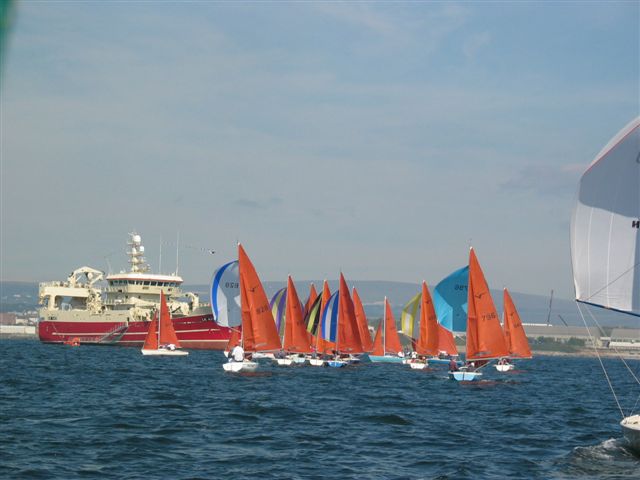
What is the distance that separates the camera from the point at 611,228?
19.8 meters

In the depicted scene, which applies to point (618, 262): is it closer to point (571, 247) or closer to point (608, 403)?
point (571, 247)

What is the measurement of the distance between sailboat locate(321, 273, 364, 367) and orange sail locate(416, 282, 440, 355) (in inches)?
206

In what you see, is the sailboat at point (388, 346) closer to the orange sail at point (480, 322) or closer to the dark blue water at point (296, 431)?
the orange sail at point (480, 322)

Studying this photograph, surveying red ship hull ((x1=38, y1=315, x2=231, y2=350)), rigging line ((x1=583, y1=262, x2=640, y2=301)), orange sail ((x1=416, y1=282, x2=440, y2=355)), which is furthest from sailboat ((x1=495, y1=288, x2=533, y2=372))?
rigging line ((x1=583, y1=262, x2=640, y2=301))

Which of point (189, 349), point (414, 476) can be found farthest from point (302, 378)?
point (189, 349)

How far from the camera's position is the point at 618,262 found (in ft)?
65.3

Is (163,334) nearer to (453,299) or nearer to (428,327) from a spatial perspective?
Answer: (428,327)

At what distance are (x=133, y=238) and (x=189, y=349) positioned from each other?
72.3 ft

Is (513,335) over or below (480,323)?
below

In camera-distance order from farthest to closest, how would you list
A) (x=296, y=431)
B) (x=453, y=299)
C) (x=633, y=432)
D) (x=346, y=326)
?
(x=346, y=326)
(x=453, y=299)
(x=296, y=431)
(x=633, y=432)

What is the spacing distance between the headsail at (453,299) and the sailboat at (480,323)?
12.4 m

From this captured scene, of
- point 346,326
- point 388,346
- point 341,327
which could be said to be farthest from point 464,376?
point 388,346

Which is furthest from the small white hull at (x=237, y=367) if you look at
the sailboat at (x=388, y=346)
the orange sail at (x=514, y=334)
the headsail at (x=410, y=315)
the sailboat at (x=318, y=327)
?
the sailboat at (x=388, y=346)

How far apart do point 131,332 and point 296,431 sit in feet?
269
